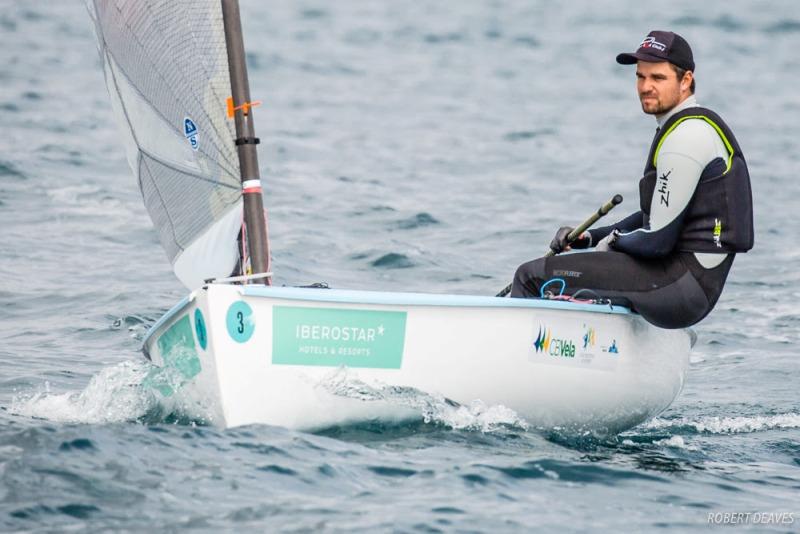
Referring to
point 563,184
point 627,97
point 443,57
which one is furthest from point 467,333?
point 443,57

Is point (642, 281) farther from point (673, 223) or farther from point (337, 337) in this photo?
point (337, 337)

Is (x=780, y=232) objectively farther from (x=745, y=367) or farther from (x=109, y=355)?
(x=109, y=355)

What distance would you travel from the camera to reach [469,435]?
5395 millimetres

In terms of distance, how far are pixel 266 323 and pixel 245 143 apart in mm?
889

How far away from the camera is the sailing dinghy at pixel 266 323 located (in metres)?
5.02

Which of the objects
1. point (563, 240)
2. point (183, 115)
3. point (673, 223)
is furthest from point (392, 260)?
point (673, 223)

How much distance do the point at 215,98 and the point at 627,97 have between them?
14.3 m

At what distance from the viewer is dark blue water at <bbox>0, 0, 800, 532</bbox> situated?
15.2 ft

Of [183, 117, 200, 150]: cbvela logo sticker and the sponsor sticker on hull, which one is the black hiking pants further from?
[183, 117, 200, 150]: cbvela logo sticker

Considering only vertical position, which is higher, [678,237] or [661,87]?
[661,87]

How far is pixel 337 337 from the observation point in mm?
5105

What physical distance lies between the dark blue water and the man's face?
58.5 inches

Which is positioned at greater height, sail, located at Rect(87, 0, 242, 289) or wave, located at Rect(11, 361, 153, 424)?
sail, located at Rect(87, 0, 242, 289)

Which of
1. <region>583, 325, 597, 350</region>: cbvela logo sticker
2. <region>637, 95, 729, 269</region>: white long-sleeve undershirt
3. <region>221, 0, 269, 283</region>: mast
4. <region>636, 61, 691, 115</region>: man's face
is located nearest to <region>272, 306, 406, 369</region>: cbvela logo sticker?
<region>221, 0, 269, 283</region>: mast
